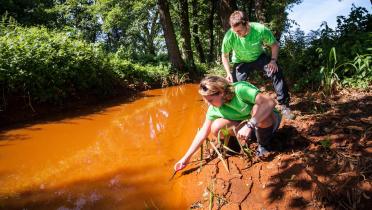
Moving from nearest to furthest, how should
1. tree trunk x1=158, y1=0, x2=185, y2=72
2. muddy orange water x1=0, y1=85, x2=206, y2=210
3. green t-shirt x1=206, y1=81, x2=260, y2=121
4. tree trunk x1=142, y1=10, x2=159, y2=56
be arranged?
green t-shirt x1=206, y1=81, x2=260, y2=121 → muddy orange water x1=0, y1=85, x2=206, y2=210 → tree trunk x1=158, y1=0, x2=185, y2=72 → tree trunk x1=142, y1=10, x2=159, y2=56

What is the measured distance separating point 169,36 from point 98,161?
10997 millimetres

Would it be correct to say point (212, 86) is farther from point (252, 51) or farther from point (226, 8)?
point (226, 8)

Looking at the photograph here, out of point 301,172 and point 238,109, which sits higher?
point 238,109

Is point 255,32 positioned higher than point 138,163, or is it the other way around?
point 255,32

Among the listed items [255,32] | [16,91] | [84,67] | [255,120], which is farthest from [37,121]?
[255,120]

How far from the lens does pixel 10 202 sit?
3.56 m

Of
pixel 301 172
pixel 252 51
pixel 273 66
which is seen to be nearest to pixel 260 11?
pixel 252 51

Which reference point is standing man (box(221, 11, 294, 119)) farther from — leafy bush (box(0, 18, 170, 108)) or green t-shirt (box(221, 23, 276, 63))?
leafy bush (box(0, 18, 170, 108))

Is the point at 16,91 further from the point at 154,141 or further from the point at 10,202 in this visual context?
the point at 10,202

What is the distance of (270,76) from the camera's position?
4910 mm

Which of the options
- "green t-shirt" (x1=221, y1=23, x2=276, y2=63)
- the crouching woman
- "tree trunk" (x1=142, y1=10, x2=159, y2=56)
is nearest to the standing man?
"green t-shirt" (x1=221, y1=23, x2=276, y2=63)

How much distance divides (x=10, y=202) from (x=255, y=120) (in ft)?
8.79

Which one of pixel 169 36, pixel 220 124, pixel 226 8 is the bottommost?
pixel 220 124

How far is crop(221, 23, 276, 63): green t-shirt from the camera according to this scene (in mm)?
4797
